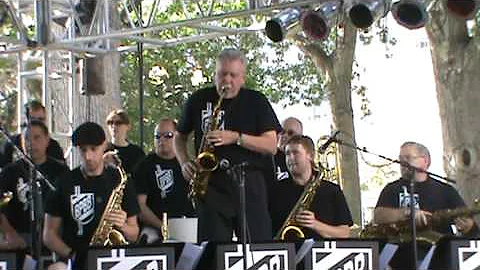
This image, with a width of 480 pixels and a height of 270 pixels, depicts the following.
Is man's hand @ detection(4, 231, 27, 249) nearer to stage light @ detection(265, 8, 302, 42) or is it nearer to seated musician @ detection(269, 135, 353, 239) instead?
seated musician @ detection(269, 135, 353, 239)

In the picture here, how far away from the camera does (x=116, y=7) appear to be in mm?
11414

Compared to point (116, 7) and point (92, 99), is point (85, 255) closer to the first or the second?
point (116, 7)

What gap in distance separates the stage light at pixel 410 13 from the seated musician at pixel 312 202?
47.5 inches

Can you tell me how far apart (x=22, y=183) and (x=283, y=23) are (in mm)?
2430

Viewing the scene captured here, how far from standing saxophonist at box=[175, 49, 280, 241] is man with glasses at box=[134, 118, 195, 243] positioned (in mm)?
1352

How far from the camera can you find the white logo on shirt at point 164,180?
8984mm

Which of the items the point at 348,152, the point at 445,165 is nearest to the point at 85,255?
the point at 445,165

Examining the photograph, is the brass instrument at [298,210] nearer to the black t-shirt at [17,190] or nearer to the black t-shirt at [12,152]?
the black t-shirt at [17,190]

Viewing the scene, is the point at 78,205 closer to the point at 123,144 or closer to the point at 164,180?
the point at 164,180

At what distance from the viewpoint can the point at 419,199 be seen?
8164 millimetres

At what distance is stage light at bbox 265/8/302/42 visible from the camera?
880cm

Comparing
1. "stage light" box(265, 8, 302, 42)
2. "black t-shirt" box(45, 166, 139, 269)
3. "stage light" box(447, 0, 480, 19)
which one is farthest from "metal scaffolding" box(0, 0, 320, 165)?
"black t-shirt" box(45, 166, 139, 269)

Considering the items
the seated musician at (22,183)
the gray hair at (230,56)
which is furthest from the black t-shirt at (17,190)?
the gray hair at (230,56)

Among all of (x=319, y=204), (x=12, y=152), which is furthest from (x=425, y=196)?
(x=12, y=152)
